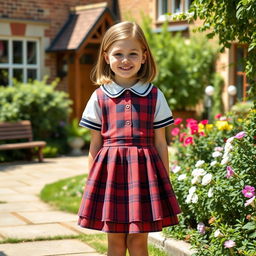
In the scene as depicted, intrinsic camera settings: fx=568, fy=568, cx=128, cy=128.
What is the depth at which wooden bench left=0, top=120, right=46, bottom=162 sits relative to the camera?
412 inches

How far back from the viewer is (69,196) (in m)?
6.93

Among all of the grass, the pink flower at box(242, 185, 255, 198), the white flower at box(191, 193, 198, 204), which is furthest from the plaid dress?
the grass

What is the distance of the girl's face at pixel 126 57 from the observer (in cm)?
Answer: 320

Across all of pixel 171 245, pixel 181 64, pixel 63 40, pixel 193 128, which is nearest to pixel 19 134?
pixel 63 40

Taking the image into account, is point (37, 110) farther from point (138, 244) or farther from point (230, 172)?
point (138, 244)

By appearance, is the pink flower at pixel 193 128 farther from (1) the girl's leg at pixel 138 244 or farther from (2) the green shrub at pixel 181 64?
(2) the green shrub at pixel 181 64

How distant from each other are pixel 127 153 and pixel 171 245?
1259 millimetres

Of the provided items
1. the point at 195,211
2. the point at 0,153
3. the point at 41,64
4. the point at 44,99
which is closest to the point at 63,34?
the point at 41,64

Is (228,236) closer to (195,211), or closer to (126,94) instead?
(195,211)

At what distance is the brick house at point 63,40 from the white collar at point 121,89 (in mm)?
9079

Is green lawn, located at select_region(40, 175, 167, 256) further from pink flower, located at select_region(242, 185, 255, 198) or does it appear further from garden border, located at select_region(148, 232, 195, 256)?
pink flower, located at select_region(242, 185, 255, 198)

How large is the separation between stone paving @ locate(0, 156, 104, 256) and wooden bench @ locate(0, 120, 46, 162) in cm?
52

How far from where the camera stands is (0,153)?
10586 mm

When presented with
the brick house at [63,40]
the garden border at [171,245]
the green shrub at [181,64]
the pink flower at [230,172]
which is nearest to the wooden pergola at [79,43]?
the brick house at [63,40]
